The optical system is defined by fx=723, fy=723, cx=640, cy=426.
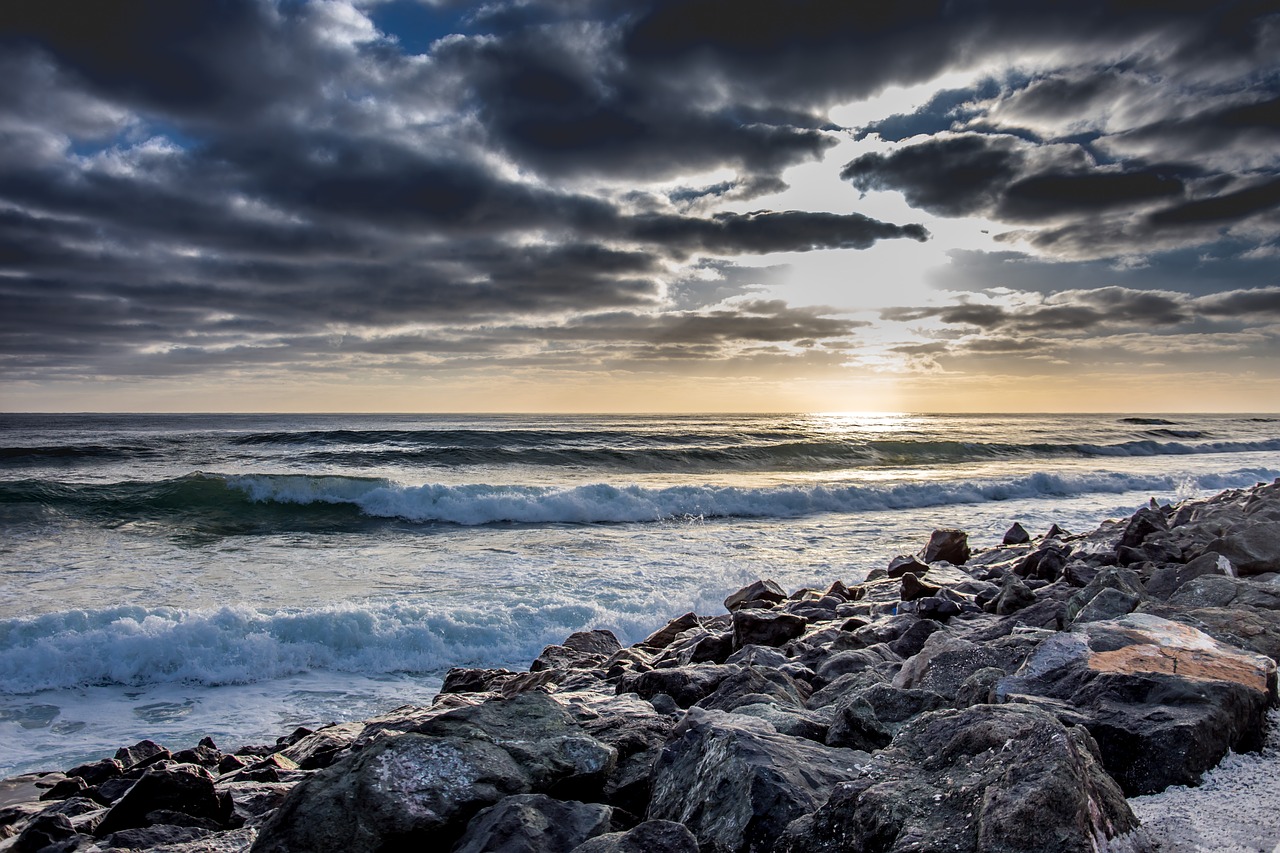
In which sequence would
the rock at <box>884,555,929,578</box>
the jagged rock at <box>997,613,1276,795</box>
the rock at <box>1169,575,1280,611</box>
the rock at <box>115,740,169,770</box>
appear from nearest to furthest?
the jagged rock at <box>997,613,1276,795</box> < the rock at <box>1169,575,1280,611</box> < the rock at <box>115,740,169,770</box> < the rock at <box>884,555,929,578</box>

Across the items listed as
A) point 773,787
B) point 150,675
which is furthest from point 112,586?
point 773,787

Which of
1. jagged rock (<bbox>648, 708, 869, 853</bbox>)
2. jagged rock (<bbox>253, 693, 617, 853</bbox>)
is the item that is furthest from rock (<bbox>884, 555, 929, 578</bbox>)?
jagged rock (<bbox>253, 693, 617, 853</bbox>)

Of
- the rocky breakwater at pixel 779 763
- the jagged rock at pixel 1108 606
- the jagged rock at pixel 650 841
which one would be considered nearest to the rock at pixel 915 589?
the rocky breakwater at pixel 779 763

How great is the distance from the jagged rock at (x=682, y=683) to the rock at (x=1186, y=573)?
2915mm

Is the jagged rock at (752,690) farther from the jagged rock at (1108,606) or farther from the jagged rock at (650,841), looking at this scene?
the jagged rock at (1108,606)

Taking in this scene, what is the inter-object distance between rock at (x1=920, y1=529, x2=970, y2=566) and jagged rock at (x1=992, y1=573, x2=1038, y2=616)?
4.07m

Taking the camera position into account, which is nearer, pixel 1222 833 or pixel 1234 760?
pixel 1222 833

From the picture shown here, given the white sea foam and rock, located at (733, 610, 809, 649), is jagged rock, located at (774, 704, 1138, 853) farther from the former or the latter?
the white sea foam

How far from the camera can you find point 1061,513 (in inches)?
627

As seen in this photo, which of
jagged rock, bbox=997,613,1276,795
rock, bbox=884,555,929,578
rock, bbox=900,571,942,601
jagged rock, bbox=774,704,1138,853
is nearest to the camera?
jagged rock, bbox=774,704,1138,853

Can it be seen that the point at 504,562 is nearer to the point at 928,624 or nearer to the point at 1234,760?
the point at 928,624

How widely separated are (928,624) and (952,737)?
Result: 3.23 meters

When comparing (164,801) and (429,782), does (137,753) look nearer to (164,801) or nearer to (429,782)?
(164,801)

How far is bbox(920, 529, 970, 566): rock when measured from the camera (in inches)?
393
